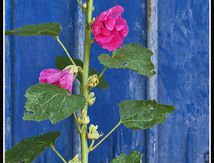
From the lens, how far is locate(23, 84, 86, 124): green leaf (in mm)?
1159

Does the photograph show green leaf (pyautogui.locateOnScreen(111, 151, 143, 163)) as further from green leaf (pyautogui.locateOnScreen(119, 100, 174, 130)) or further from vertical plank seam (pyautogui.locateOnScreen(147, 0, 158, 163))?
vertical plank seam (pyautogui.locateOnScreen(147, 0, 158, 163))

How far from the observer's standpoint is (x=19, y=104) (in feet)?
5.80

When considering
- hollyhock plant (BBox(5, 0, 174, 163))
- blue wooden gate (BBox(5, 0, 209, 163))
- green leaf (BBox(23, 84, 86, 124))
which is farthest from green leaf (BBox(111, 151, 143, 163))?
blue wooden gate (BBox(5, 0, 209, 163))

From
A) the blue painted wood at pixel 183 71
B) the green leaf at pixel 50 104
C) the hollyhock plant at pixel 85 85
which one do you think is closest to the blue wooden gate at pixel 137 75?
the blue painted wood at pixel 183 71

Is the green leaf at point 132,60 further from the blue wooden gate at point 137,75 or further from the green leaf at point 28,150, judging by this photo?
the blue wooden gate at point 137,75

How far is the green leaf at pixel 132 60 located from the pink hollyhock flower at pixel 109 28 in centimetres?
2

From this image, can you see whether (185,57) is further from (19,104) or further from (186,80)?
(19,104)

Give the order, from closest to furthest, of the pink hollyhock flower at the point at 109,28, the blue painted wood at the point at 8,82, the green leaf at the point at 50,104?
the green leaf at the point at 50,104
the pink hollyhock flower at the point at 109,28
the blue painted wood at the point at 8,82

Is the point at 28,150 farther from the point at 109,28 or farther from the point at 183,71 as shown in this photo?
the point at 183,71

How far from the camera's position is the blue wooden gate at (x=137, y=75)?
1756 mm

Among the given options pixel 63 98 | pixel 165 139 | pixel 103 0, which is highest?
pixel 103 0

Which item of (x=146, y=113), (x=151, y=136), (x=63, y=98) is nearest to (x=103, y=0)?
(x=151, y=136)

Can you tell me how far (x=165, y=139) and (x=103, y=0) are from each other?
396 mm

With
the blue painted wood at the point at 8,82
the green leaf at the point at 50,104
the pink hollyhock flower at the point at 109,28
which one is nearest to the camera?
the green leaf at the point at 50,104
